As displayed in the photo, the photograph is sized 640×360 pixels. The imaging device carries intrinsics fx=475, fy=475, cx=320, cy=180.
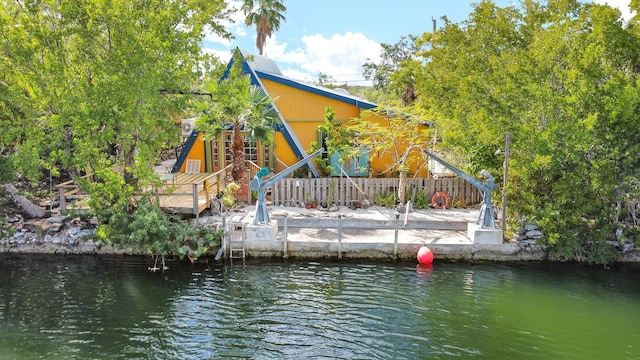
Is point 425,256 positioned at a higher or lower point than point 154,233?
lower

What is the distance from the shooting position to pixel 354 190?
59.1 feet

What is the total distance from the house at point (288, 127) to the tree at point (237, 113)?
2.52 meters

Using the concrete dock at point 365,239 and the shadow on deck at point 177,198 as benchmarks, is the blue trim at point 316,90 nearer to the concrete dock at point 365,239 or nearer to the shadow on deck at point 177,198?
the shadow on deck at point 177,198

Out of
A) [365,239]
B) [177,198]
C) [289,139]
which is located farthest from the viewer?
[289,139]

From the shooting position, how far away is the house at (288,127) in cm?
2061

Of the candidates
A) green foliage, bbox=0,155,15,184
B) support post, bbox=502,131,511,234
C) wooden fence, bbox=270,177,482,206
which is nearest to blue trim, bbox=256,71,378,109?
wooden fence, bbox=270,177,482,206

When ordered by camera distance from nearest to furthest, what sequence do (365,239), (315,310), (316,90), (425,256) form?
(315,310) → (425,256) → (365,239) → (316,90)

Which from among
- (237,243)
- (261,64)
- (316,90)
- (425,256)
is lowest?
(425,256)

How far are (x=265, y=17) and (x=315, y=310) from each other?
101ft

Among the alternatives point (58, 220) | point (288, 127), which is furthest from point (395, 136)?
Result: point (58, 220)

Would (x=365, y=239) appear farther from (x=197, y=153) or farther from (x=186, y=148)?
(x=186, y=148)

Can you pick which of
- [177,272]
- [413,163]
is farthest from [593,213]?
[177,272]

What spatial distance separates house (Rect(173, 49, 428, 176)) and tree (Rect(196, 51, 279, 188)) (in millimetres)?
2516

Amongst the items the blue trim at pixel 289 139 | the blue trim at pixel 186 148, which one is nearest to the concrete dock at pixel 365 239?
the blue trim at pixel 289 139
